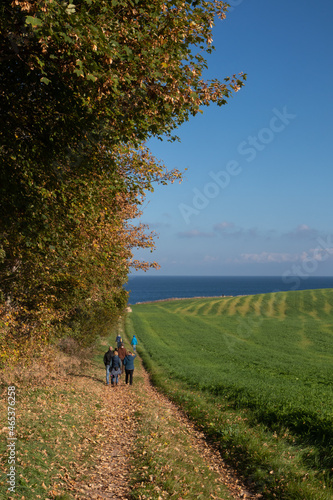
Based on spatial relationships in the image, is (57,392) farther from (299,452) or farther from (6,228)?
(299,452)

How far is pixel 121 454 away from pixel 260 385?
11.0 metres

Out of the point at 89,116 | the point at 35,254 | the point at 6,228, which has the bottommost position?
the point at 35,254

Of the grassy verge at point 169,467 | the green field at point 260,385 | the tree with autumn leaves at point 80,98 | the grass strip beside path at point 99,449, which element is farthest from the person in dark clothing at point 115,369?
the tree with autumn leaves at point 80,98

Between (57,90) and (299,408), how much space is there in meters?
14.2

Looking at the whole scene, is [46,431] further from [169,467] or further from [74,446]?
[169,467]

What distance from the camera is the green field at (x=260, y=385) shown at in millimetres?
10289

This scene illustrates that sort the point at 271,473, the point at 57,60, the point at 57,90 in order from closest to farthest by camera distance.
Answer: the point at 57,60 < the point at 57,90 < the point at 271,473

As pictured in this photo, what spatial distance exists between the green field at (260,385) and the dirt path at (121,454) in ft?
1.96

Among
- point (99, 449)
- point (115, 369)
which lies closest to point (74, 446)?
point (99, 449)

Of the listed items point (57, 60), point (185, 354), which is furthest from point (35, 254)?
point (185, 354)

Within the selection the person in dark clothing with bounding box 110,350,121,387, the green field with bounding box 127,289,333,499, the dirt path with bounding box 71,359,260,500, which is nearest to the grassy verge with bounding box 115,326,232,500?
the dirt path with bounding box 71,359,260,500

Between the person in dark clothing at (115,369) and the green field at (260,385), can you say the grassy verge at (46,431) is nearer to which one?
the person in dark clothing at (115,369)

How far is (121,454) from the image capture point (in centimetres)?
1070

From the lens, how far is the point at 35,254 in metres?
10.8
